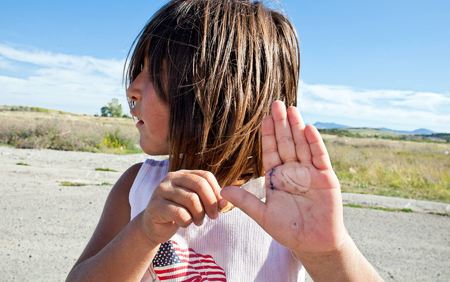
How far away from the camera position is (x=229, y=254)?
116 cm

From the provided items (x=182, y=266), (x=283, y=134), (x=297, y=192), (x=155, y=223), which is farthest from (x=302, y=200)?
(x=182, y=266)

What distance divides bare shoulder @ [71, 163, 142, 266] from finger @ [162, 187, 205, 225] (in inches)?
20.4

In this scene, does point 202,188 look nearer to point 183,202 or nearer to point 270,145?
point 183,202

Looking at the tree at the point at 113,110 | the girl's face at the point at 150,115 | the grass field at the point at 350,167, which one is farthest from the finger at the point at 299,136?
the tree at the point at 113,110

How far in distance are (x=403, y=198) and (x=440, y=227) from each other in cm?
291

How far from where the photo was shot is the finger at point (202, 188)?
36.0 inches

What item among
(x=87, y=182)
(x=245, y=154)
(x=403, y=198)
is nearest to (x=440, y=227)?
(x=403, y=198)

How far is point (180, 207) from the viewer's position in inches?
35.7

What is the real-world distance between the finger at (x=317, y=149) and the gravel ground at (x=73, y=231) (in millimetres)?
3006

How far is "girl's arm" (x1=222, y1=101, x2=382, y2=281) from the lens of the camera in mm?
875

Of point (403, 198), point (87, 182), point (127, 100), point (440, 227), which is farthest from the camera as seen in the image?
point (403, 198)

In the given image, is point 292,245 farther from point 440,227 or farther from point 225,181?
point 440,227

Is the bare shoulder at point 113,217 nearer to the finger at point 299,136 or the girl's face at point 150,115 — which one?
the girl's face at point 150,115

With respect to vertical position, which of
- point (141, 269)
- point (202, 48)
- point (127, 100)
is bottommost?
point (141, 269)
